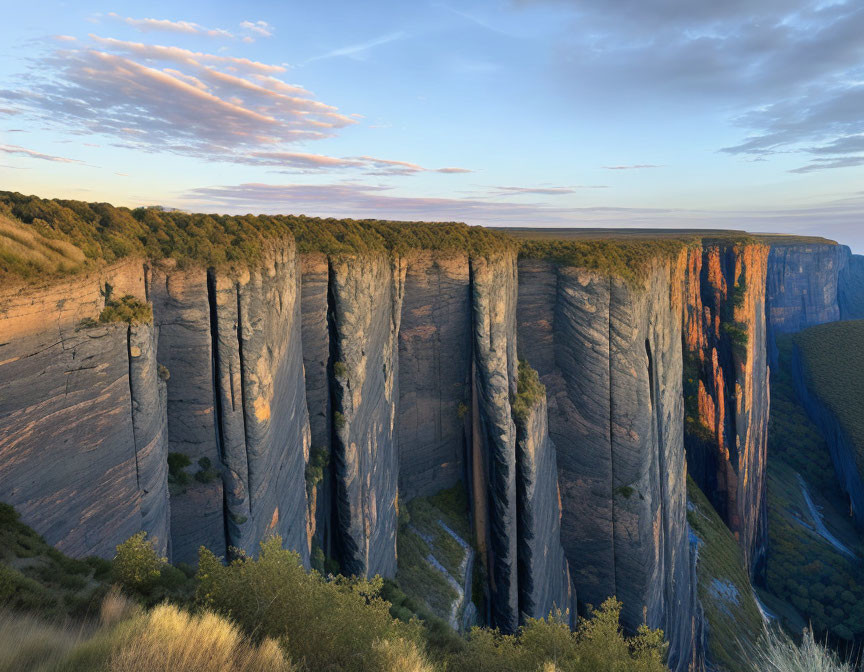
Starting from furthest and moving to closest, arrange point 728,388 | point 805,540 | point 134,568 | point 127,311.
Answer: point 805,540, point 728,388, point 127,311, point 134,568

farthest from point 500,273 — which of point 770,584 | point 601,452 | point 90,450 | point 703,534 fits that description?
point 770,584

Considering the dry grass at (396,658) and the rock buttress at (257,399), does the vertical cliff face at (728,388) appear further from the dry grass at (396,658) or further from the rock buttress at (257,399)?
the dry grass at (396,658)

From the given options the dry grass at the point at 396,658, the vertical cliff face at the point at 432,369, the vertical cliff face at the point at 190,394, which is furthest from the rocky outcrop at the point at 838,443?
the vertical cliff face at the point at 190,394

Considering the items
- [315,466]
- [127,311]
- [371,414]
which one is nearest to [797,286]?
[371,414]

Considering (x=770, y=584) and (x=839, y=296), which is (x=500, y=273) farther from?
(x=839, y=296)

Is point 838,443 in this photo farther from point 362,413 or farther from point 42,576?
point 42,576

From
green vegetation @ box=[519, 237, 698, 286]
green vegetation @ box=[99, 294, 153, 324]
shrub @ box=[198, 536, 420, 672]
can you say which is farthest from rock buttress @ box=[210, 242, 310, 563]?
green vegetation @ box=[519, 237, 698, 286]
